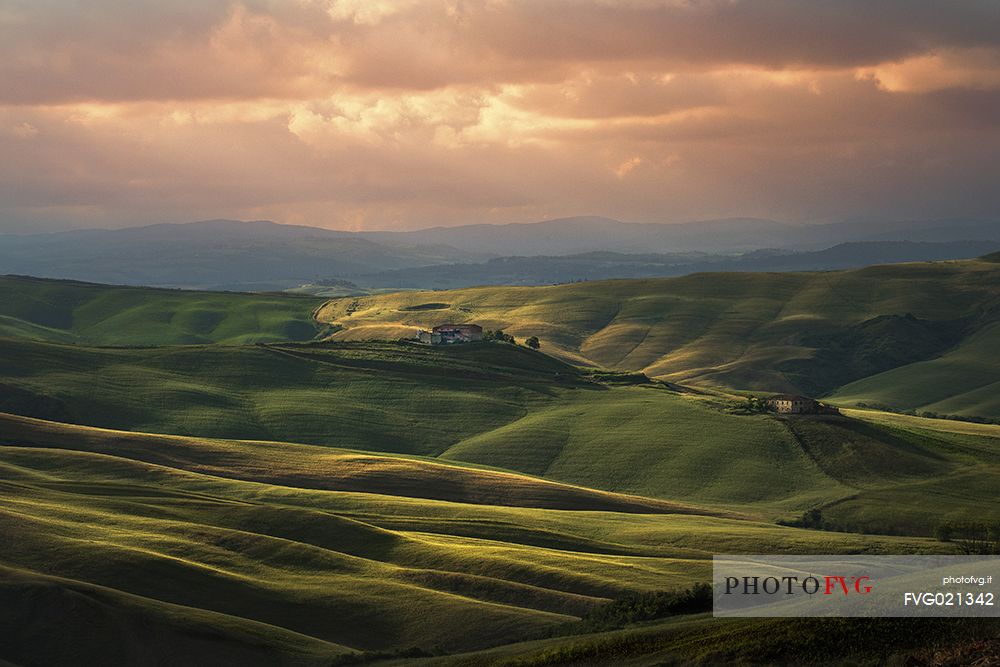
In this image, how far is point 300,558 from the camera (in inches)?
3787

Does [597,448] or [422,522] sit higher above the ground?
[597,448]

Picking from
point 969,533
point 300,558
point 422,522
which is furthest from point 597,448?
point 300,558

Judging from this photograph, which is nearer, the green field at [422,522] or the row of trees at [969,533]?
the green field at [422,522]

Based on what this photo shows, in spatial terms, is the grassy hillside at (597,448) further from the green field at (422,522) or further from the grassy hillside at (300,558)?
the grassy hillside at (300,558)

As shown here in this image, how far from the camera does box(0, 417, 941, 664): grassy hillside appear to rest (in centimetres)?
7650

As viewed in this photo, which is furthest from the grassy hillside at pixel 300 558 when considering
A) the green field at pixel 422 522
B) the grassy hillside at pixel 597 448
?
the grassy hillside at pixel 597 448

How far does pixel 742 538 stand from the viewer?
117 meters

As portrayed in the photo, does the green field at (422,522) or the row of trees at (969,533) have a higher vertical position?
the green field at (422,522)

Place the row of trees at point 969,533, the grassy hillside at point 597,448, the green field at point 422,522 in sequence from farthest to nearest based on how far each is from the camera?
the grassy hillside at point 597,448, the row of trees at point 969,533, the green field at point 422,522

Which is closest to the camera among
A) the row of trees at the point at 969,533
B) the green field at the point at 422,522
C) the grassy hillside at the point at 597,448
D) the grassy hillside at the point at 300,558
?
the green field at the point at 422,522

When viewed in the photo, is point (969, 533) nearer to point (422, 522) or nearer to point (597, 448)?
point (422, 522)

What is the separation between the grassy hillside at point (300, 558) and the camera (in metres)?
76.5

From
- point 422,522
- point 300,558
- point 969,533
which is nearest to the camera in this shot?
point 300,558

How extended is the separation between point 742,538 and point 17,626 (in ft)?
224
